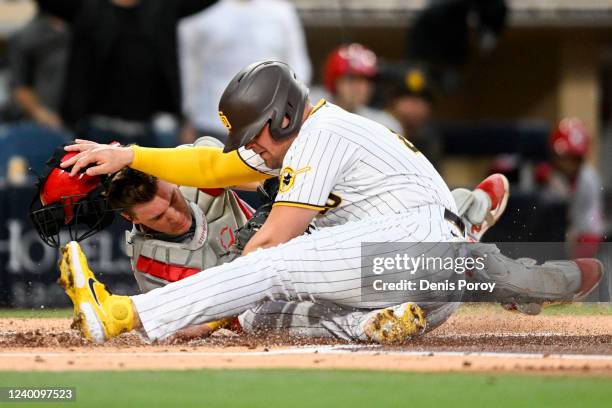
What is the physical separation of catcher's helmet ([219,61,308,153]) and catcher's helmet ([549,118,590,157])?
670 centimetres

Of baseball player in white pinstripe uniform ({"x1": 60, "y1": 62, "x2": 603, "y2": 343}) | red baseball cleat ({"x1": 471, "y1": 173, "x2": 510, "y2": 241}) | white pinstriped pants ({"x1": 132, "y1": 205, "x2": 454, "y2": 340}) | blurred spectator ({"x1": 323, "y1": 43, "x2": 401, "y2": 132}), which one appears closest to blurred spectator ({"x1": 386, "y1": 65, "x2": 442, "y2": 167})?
blurred spectator ({"x1": 323, "y1": 43, "x2": 401, "y2": 132})

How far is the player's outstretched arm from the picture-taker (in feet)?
20.6

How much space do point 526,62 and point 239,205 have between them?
10522 mm

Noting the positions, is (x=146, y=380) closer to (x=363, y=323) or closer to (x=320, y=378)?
(x=320, y=378)

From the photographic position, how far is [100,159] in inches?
247

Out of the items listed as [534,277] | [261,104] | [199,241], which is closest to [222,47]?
[199,241]

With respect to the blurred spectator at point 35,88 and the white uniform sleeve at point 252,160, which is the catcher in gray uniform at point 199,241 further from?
the blurred spectator at point 35,88

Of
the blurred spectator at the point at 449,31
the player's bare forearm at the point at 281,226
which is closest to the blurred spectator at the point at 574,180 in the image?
the blurred spectator at the point at 449,31

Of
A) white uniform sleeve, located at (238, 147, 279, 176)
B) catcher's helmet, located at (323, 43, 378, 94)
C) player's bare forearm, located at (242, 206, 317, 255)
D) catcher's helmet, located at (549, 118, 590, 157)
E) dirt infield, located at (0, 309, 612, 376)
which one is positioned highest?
catcher's helmet, located at (323, 43, 378, 94)

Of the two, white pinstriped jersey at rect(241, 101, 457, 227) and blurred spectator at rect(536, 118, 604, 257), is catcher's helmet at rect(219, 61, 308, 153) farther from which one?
blurred spectator at rect(536, 118, 604, 257)

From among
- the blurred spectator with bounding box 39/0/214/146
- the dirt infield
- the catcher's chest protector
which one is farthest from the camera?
the blurred spectator with bounding box 39/0/214/146

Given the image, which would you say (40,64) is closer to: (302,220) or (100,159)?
(100,159)

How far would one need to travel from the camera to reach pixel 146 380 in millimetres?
4965

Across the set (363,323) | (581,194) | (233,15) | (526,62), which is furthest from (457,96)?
(363,323)
